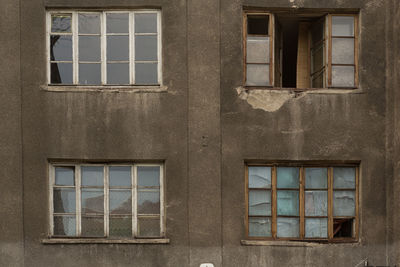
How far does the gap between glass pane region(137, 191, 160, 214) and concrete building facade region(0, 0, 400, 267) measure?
0.30 meters

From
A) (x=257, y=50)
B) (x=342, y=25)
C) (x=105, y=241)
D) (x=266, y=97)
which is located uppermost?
(x=342, y=25)

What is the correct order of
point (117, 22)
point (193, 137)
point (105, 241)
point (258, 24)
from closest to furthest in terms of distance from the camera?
1. point (105, 241)
2. point (193, 137)
3. point (117, 22)
4. point (258, 24)

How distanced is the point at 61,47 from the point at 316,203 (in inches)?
235

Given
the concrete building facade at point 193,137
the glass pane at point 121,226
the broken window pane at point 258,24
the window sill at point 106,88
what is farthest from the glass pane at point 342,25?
the glass pane at point 121,226

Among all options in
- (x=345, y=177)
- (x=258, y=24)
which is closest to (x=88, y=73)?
(x=258, y=24)

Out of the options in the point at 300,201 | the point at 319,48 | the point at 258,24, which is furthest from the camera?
the point at 319,48

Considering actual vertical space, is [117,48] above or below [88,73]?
above

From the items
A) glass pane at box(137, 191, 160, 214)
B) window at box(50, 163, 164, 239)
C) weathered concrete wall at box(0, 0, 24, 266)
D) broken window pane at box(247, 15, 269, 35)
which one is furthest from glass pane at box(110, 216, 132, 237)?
broken window pane at box(247, 15, 269, 35)

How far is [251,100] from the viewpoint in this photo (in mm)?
8016

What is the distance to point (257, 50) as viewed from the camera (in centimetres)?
820

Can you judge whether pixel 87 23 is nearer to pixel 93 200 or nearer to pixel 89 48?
pixel 89 48

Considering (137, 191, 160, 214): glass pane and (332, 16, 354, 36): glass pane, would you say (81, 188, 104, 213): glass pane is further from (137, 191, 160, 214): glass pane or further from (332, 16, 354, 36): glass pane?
(332, 16, 354, 36): glass pane

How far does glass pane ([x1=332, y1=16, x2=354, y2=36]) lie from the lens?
825 cm

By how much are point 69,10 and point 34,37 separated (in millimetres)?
870
